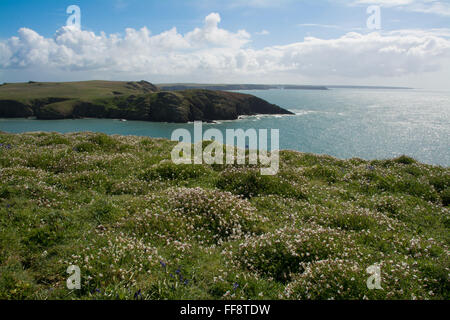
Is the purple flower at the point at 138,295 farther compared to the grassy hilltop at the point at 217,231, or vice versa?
the grassy hilltop at the point at 217,231

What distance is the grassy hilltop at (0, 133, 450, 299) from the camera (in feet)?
19.2

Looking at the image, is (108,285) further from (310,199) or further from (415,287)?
(310,199)

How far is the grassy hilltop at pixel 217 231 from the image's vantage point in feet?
19.2

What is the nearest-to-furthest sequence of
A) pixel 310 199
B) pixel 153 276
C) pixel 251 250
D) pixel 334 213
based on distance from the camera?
pixel 153 276 → pixel 251 250 → pixel 334 213 → pixel 310 199

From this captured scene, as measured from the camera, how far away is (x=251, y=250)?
7340 millimetres

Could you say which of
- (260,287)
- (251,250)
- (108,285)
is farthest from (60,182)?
(260,287)

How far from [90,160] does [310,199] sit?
11.0m

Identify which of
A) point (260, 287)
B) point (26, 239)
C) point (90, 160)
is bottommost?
point (260, 287)

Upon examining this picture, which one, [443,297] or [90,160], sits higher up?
[90,160]

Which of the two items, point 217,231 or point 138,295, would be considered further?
point 217,231

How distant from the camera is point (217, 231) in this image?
28.7 ft

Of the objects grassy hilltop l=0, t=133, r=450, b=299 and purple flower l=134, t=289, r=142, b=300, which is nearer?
purple flower l=134, t=289, r=142, b=300

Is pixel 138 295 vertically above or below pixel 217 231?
A: above
